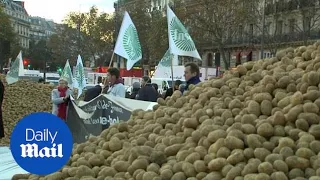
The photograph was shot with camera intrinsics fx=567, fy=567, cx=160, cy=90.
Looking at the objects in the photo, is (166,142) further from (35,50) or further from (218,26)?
(35,50)

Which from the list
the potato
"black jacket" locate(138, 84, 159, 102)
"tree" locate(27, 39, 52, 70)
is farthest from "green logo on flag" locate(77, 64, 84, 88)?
"tree" locate(27, 39, 52, 70)

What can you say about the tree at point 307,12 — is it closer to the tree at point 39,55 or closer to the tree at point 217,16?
the tree at point 217,16

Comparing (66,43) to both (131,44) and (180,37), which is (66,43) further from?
(180,37)

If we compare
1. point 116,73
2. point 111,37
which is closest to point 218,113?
point 116,73

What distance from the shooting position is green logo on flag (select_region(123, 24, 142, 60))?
1155cm

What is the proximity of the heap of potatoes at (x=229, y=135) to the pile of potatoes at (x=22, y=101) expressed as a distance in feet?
28.0

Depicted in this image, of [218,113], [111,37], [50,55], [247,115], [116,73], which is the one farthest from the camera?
[50,55]

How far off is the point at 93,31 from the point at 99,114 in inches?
2551

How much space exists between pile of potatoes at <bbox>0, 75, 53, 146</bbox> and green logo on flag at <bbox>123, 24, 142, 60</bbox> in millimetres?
3653

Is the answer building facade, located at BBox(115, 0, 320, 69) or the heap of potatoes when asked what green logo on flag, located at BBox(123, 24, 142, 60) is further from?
building facade, located at BBox(115, 0, 320, 69)

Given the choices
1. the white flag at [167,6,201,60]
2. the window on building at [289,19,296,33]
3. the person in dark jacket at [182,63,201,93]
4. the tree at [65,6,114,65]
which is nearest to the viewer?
the person in dark jacket at [182,63,201,93]

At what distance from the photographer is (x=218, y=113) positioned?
478cm

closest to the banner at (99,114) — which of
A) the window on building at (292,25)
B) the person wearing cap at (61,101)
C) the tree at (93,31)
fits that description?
the person wearing cap at (61,101)

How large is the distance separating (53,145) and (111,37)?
6914 cm
